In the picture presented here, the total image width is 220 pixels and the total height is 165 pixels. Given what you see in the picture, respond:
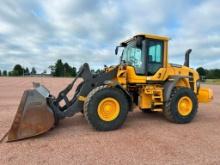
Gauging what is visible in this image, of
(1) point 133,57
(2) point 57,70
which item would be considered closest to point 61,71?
(2) point 57,70

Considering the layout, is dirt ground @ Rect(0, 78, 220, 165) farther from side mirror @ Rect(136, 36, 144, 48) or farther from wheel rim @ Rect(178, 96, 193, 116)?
side mirror @ Rect(136, 36, 144, 48)

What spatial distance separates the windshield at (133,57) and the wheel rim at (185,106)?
150 centimetres

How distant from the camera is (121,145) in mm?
4473

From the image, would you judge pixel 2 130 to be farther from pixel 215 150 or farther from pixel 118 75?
pixel 215 150

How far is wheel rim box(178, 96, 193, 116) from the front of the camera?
21.2 feet

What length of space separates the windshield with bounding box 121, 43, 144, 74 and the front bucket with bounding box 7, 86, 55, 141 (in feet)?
9.33

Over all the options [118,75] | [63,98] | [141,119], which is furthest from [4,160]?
[141,119]

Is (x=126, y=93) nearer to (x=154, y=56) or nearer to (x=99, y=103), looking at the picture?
(x=99, y=103)

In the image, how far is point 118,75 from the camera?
6078 mm

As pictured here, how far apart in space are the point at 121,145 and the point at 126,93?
170 centimetres

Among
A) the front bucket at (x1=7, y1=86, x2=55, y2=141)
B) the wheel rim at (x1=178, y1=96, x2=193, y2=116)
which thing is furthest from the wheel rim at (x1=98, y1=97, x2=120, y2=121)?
the wheel rim at (x1=178, y1=96, x2=193, y2=116)

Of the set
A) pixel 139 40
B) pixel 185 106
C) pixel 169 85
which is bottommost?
pixel 185 106

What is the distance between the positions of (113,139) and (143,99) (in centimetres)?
199

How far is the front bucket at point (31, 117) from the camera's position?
4605 mm
